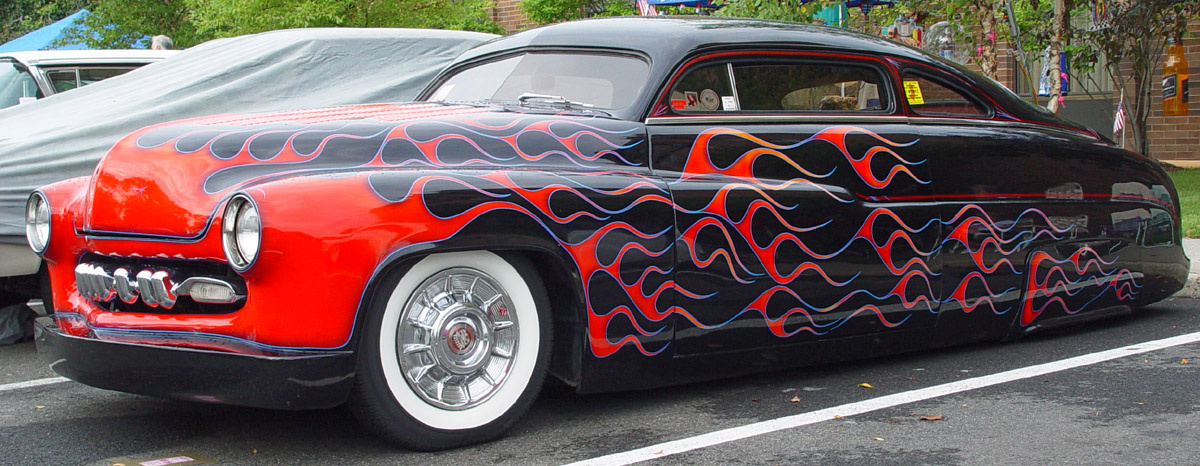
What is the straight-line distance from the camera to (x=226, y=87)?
670 cm

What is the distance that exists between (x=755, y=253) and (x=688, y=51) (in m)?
0.82

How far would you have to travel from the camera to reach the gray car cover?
18.9ft

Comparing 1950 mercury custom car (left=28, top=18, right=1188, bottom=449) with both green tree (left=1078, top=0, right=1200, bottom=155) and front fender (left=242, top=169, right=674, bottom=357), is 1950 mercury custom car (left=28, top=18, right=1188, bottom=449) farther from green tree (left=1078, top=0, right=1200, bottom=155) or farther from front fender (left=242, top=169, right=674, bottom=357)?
green tree (left=1078, top=0, right=1200, bottom=155)

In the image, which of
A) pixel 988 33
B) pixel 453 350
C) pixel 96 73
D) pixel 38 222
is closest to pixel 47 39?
pixel 96 73

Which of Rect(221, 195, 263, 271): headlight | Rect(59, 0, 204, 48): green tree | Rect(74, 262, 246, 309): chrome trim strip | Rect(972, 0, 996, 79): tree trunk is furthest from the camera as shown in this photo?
Rect(59, 0, 204, 48): green tree

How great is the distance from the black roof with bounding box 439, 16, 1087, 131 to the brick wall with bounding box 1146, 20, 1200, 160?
1323cm

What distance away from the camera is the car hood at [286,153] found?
11.3 feet

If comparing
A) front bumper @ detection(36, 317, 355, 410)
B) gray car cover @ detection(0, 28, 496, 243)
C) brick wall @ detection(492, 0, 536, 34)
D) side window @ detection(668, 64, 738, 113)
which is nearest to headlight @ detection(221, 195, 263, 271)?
front bumper @ detection(36, 317, 355, 410)

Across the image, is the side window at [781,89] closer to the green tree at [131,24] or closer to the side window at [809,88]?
the side window at [809,88]

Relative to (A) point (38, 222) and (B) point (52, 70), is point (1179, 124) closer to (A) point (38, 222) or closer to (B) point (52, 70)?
(B) point (52, 70)

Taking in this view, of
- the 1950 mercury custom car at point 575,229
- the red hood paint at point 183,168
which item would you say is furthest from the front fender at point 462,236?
the red hood paint at point 183,168

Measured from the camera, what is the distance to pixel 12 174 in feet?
17.8

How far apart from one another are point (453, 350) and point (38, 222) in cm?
159

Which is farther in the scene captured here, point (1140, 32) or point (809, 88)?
point (1140, 32)
